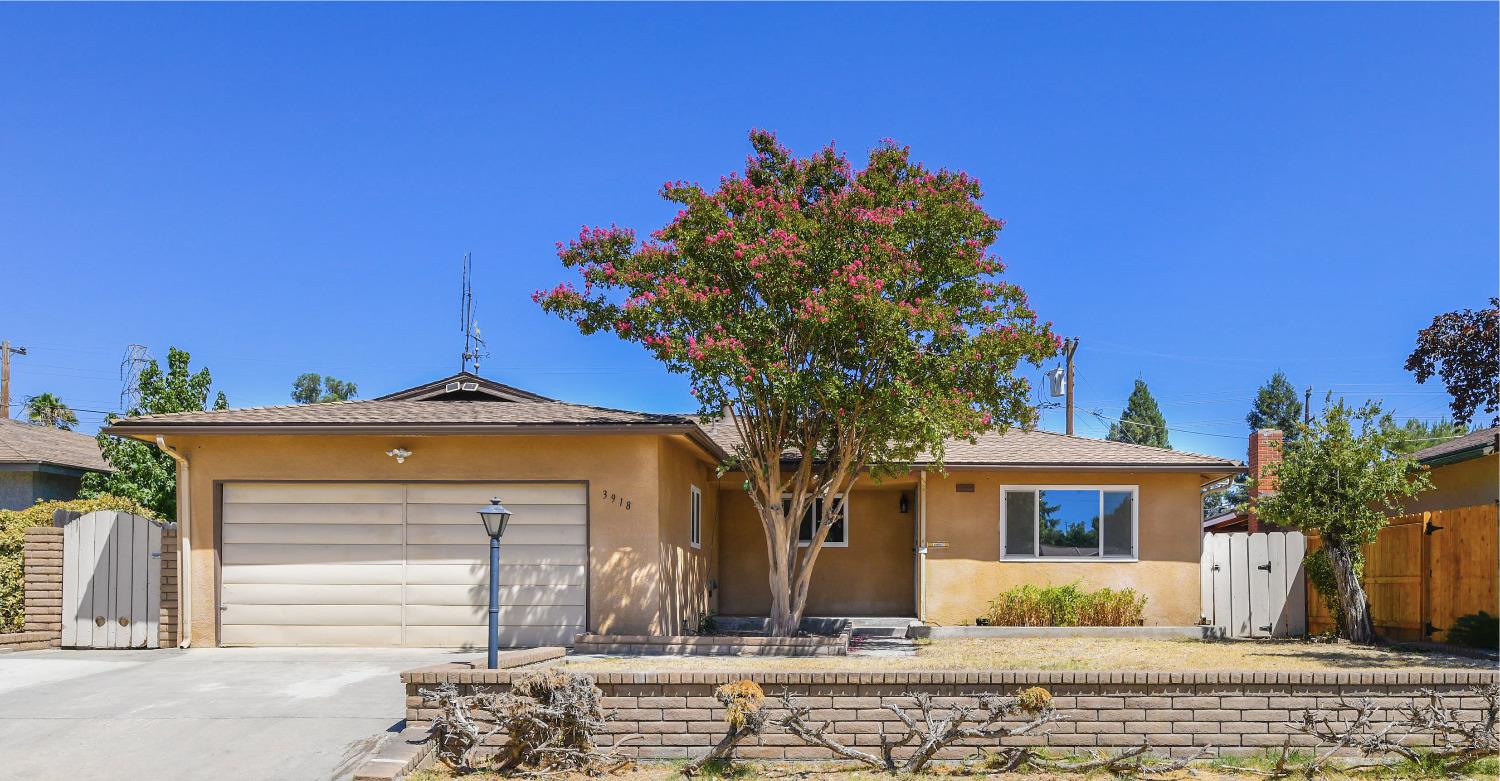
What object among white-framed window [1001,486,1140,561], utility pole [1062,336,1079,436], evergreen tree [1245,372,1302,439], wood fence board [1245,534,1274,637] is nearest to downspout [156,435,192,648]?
white-framed window [1001,486,1140,561]

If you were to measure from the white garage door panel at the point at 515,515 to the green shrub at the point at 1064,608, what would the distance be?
682cm

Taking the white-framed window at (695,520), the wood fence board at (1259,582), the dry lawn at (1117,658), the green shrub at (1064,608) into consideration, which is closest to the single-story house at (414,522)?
the white-framed window at (695,520)

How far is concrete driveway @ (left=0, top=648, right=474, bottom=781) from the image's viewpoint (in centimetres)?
750

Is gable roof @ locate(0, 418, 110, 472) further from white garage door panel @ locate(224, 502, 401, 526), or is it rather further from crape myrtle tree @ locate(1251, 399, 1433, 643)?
crape myrtle tree @ locate(1251, 399, 1433, 643)

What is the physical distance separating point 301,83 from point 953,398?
1029 centimetres

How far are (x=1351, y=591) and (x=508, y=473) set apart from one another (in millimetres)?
11190

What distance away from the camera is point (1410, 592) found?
1490cm

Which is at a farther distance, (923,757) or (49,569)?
(49,569)

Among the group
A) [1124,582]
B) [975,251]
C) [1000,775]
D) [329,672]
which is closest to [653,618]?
[329,672]

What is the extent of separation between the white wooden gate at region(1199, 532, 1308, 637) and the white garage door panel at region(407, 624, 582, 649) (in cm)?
961

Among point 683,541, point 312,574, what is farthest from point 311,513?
point 683,541

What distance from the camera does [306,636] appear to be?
44.2 feet

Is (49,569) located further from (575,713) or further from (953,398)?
(953,398)

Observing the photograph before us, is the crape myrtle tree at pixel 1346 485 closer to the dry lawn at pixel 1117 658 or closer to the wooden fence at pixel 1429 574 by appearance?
the wooden fence at pixel 1429 574
